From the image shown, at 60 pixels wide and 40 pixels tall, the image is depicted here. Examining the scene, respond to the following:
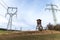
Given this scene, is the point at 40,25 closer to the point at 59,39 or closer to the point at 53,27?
the point at 53,27

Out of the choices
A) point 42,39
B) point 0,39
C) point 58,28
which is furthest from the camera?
point 58,28

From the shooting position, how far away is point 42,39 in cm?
3512

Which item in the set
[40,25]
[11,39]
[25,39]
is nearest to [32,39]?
[25,39]

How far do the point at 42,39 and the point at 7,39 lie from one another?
6.47 m

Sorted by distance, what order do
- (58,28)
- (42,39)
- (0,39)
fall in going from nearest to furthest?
(0,39)
(42,39)
(58,28)

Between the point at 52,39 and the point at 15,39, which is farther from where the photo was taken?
the point at 52,39

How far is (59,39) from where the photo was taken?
3659 centimetres

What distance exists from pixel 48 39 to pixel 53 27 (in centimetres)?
3153

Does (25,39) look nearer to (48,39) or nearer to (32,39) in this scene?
(32,39)

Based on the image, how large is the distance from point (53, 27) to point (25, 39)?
112 ft

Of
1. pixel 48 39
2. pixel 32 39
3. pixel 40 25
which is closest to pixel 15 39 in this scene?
pixel 32 39

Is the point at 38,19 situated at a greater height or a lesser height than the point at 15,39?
greater

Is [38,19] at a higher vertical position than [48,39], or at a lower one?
higher

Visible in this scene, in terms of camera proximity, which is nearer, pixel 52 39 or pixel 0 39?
pixel 0 39
